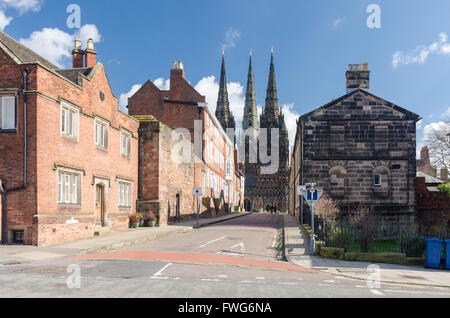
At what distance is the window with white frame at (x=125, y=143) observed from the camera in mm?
23781

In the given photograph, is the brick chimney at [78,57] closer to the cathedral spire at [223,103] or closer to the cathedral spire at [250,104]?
the cathedral spire at [223,103]

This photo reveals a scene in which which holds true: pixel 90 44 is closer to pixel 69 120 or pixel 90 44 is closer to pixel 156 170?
pixel 69 120

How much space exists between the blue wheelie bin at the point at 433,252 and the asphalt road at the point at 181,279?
3.79 m

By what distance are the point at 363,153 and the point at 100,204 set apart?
674 inches

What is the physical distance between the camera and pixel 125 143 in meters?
24.5

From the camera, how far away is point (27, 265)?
11.2m

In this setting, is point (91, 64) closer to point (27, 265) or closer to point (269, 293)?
point (27, 265)

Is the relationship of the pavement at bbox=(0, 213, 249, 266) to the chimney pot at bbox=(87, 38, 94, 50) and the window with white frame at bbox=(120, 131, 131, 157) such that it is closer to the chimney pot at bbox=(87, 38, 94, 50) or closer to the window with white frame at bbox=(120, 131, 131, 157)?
the window with white frame at bbox=(120, 131, 131, 157)

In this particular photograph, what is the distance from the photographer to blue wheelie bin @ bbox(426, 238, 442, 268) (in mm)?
12953

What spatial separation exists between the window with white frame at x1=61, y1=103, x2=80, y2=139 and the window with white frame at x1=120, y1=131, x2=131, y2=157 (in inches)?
211

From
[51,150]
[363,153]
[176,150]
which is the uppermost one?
[176,150]

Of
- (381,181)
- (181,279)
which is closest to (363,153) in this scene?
(381,181)

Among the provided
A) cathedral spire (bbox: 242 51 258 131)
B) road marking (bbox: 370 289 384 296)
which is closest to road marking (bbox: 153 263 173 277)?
road marking (bbox: 370 289 384 296)
